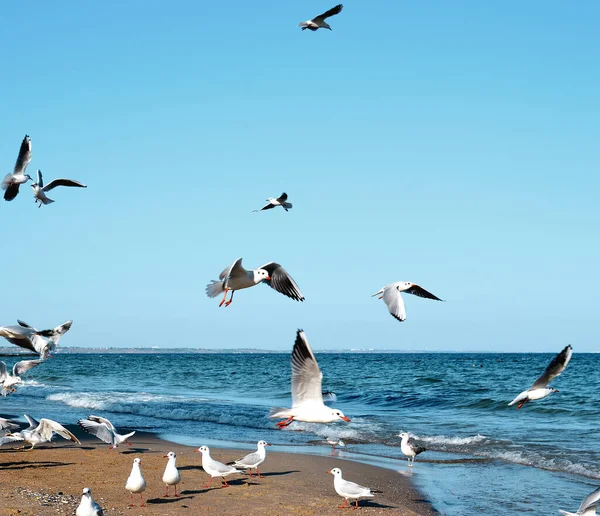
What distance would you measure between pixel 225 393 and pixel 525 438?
695 inches

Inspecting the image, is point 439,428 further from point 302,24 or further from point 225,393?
point 225,393

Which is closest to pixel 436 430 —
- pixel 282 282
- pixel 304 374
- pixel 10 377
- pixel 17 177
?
pixel 282 282

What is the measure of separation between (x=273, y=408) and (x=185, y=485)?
1.54 metres

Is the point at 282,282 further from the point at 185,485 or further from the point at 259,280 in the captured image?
the point at 185,485

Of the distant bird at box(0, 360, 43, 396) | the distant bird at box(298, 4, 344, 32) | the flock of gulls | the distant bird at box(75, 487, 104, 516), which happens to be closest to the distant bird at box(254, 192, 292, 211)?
the flock of gulls

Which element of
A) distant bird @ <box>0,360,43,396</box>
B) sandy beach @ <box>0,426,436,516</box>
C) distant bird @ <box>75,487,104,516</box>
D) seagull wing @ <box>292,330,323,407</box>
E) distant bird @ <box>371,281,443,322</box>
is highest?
distant bird @ <box>371,281,443,322</box>

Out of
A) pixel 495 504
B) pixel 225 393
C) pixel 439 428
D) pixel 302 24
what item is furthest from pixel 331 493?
pixel 225 393

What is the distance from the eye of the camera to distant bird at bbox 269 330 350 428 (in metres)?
8.52

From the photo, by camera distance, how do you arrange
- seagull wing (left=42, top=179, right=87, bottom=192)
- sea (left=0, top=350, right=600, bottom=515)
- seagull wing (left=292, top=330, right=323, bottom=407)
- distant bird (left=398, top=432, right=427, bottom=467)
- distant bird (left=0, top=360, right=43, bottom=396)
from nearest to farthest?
seagull wing (left=292, top=330, right=323, bottom=407), sea (left=0, top=350, right=600, bottom=515), distant bird (left=0, top=360, right=43, bottom=396), seagull wing (left=42, top=179, right=87, bottom=192), distant bird (left=398, top=432, right=427, bottom=467)

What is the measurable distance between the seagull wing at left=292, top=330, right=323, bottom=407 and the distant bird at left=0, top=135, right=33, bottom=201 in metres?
6.01

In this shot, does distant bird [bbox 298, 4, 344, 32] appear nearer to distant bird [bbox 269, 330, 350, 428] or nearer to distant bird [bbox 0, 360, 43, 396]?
distant bird [bbox 269, 330, 350, 428]

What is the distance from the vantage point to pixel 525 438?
54.1 ft

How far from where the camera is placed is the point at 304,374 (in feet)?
28.8

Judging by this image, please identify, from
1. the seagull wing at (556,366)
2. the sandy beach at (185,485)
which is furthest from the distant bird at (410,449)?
the seagull wing at (556,366)
